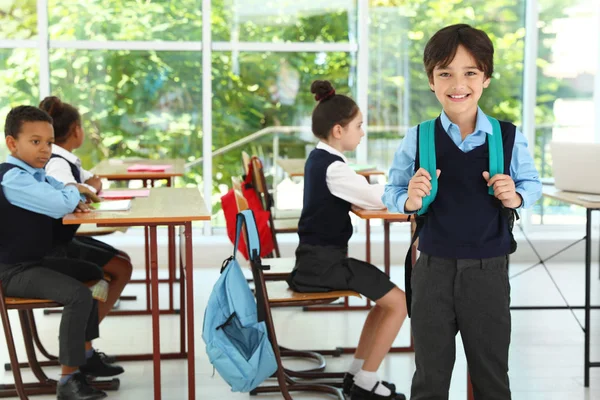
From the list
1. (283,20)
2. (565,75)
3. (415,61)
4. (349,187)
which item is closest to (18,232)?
(349,187)

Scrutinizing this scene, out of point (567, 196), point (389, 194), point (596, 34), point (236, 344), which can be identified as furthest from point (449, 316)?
point (596, 34)

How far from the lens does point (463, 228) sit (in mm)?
2023

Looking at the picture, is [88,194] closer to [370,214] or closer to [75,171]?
A: [75,171]

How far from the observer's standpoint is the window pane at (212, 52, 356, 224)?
6109 millimetres

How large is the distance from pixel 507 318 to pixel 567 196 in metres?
1.54

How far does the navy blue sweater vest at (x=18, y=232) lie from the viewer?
297cm

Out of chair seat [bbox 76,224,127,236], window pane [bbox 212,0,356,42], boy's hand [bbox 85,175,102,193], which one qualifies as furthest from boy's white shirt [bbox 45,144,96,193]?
window pane [bbox 212,0,356,42]

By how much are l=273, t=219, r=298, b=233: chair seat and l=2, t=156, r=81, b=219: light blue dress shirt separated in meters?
1.72

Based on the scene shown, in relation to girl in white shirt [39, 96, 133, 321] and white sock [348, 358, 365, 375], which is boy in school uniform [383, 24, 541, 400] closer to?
white sock [348, 358, 365, 375]

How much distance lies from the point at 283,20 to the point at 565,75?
6.96 ft

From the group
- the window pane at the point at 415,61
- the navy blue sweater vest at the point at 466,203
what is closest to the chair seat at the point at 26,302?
the navy blue sweater vest at the point at 466,203

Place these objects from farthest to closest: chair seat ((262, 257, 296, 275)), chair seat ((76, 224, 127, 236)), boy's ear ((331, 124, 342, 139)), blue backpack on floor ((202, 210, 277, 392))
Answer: chair seat ((76, 224, 127, 236)) → chair seat ((262, 257, 296, 275)) → boy's ear ((331, 124, 342, 139)) → blue backpack on floor ((202, 210, 277, 392))

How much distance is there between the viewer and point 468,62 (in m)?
1.96

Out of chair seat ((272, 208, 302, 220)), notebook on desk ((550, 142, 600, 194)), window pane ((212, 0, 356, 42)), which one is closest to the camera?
notebook on desk ((550, 142, 600, 194))
